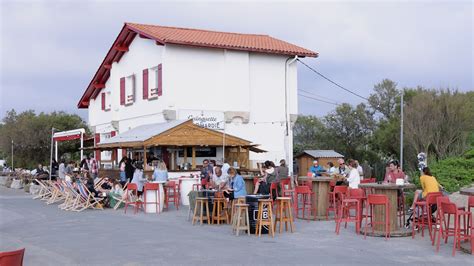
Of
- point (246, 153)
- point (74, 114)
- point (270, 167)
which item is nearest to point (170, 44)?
point (246, 153)

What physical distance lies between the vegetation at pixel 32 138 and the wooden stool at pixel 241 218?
36.5m

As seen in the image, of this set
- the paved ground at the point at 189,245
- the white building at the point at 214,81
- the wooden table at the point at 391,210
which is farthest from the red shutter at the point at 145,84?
the wooden table at the point at 391,210

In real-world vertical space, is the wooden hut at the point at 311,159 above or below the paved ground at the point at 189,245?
above

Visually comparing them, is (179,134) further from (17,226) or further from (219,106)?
(17,226)

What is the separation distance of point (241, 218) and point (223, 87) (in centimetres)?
1511

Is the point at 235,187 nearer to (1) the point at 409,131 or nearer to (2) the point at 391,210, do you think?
(2) the point at 391,210

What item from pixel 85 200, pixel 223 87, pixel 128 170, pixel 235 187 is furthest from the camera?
pixel 223 87

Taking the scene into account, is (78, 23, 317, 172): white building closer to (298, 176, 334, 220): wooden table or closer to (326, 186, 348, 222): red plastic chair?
(326, 186, 348, 222): red plastic chair

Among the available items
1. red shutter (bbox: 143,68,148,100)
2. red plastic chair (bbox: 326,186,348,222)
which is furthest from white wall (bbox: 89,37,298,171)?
red plastic chair (bbox: 326,186,348,222)

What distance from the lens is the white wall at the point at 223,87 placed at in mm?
26047

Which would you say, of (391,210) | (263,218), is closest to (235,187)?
(263,218)

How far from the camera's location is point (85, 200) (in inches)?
711

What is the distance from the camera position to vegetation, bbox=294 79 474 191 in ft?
70.7

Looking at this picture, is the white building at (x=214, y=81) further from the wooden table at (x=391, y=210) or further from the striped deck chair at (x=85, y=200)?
the wooden table at (x=391, y=210)
